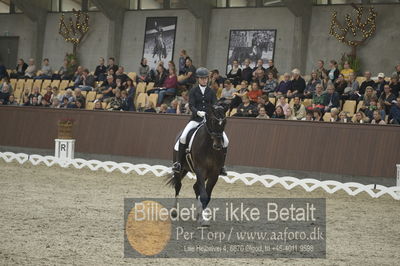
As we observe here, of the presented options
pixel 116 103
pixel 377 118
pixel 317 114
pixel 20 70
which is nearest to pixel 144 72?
pixel 116 103

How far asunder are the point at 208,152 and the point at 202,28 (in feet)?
47.5

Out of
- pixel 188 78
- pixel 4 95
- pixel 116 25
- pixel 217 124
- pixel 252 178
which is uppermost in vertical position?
pixel 116 25

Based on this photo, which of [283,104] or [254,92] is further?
[254,92]

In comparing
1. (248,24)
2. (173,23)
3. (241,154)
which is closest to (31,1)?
(173,23)

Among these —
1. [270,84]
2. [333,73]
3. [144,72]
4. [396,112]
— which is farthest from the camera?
[144,72]

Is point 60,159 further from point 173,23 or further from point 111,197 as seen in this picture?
point 173,23

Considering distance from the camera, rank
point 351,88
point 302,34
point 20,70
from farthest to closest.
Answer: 1. point 20,70
2. point 302,34
3. point 351,88

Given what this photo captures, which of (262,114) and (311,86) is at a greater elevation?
(311,86)

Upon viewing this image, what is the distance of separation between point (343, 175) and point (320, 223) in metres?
5.19

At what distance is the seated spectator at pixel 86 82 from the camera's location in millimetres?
22109

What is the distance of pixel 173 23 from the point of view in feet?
80.7

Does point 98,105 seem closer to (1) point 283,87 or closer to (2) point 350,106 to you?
(1) point 283,87

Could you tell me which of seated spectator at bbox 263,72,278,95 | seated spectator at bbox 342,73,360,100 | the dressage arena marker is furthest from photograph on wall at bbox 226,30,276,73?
the dressage arena marker

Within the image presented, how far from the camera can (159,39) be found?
24875 mm
